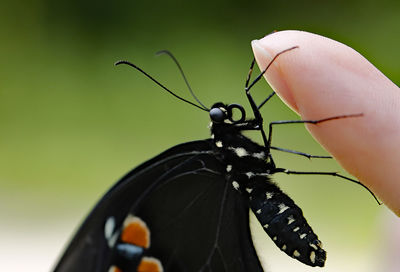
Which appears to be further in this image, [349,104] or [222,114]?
[222,114]

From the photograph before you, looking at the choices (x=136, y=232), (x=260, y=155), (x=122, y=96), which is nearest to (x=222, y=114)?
(x=260, y=155)

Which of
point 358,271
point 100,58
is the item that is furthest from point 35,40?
point 358,271

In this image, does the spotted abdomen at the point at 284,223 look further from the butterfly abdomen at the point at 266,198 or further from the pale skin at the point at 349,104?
the pale skin at the point at 349,104

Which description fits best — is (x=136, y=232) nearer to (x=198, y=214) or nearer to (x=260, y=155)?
(x=198, y=214)

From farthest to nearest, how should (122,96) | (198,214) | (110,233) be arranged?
(122,96) → (198,214) → (110,233)

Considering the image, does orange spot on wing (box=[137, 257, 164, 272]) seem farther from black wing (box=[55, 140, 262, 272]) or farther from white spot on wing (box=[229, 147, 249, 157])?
white spot on wing (box=[229, 147, 249, 157])

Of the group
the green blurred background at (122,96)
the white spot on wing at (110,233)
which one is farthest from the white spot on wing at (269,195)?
the green blurred background at (122,96)
